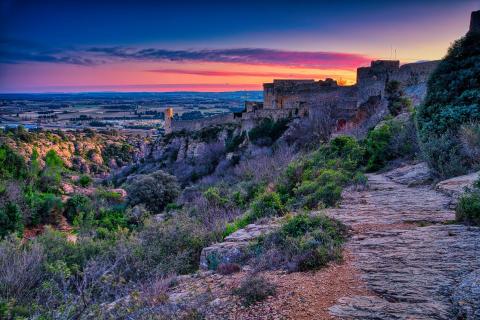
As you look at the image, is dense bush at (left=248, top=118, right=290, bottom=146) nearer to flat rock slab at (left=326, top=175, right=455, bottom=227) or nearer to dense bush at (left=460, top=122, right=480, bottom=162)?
flat rock slab at (left=326, top=175, right=455, bottom=227)

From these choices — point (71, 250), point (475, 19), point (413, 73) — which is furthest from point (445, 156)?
point (413, 73)

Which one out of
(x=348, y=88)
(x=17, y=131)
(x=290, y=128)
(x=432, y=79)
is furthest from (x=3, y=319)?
(x=17, y=131)

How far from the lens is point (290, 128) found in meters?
28.8

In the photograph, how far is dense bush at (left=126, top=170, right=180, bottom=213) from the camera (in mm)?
21375

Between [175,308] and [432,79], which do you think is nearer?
[175,308]

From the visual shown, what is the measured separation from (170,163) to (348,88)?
64.9ft

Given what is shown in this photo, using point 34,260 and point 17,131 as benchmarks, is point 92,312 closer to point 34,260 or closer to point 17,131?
point 34,260

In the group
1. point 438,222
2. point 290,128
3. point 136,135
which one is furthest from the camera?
point 136,135

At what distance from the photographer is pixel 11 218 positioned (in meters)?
15.1

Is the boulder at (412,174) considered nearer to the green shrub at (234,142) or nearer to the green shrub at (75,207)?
the green shrub at (75,207)

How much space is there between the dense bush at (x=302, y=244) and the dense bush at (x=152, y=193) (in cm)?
1607

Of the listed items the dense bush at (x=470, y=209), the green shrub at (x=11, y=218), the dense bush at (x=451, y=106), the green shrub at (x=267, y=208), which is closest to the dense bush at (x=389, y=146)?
the dense bush at (x=451, y=106)

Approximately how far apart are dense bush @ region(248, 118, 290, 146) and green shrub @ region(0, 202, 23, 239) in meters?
18.5

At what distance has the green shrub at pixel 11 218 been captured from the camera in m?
14.6
